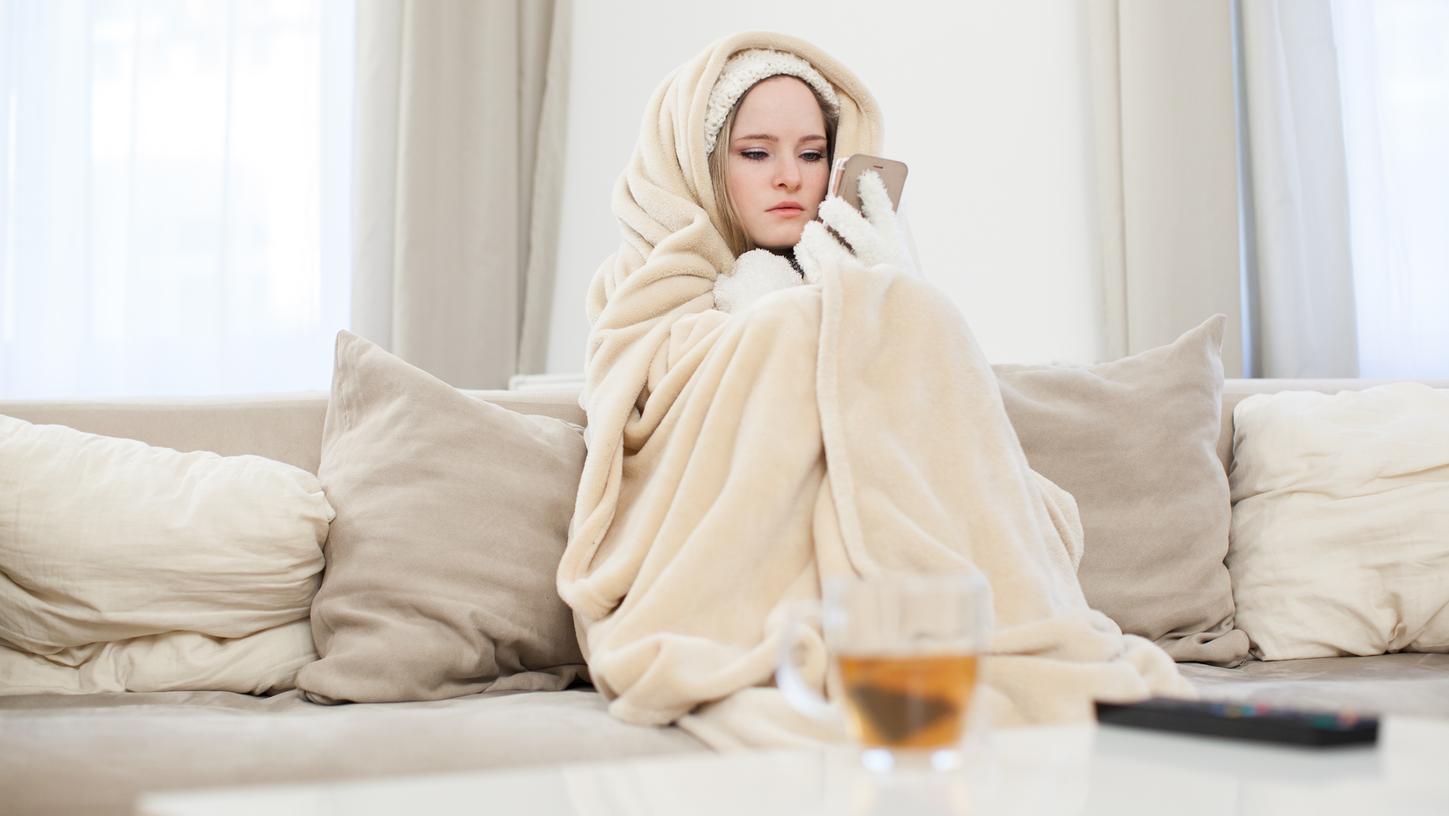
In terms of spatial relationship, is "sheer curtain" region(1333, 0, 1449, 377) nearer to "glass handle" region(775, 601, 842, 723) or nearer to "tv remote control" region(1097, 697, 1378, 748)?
"tv remote control" region(1097, 697, 1378, 748)

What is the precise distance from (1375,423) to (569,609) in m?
1.11

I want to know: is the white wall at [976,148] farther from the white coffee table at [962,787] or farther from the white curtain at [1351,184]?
the white coffee table at [962,787]

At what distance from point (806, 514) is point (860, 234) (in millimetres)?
548

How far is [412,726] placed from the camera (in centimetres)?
116

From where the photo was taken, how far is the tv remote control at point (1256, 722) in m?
0.64

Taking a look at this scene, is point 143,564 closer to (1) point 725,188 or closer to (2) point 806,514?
(2) point 806,514

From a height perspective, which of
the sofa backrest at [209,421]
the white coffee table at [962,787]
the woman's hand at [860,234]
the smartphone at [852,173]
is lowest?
the white coffee table at [962,787]

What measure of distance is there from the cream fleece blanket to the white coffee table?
422 millimetres

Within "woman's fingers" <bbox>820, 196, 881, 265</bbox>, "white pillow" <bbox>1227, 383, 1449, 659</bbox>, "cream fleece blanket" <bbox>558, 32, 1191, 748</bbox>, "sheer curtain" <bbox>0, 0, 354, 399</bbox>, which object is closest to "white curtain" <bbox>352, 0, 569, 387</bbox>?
"sheer curtain" <bbox>0, 0, 354, 399</bbox>

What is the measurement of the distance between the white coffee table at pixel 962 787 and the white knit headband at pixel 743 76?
1320 mm

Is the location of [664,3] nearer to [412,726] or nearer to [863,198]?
[863,198]

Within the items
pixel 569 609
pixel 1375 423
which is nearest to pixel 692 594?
pixel 569 609

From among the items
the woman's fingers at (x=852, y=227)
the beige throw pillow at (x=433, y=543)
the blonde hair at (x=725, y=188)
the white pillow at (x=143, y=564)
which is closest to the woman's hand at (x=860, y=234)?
the woman's fingers at (x=852, y=227)

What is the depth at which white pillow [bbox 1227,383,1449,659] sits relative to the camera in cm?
164
